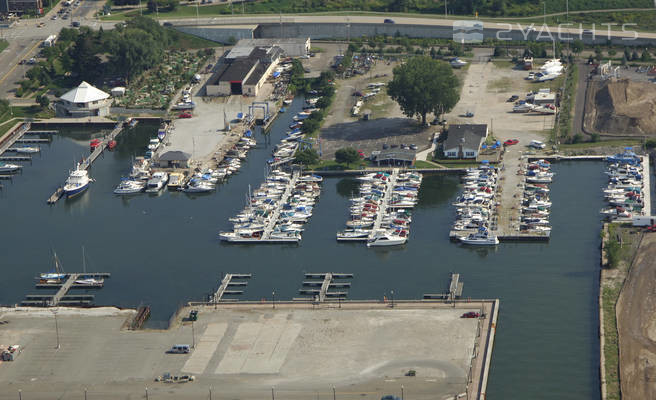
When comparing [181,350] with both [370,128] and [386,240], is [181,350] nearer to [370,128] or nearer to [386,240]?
[386,240]

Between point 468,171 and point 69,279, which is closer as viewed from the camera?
point 69,279

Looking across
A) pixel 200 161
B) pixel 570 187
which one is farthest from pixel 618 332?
pixel 200 161

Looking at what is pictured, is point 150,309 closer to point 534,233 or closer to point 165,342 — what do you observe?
point 165,342

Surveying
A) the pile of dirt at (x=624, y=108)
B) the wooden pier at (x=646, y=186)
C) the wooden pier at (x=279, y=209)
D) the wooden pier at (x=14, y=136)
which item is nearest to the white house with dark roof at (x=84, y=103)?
the wooden pier at (x=14, y=136)

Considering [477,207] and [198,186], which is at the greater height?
[198,186]

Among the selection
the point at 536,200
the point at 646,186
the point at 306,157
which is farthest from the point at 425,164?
the point at 646,186

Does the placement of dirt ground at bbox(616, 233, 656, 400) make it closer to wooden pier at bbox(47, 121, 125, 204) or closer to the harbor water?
the harbor water
